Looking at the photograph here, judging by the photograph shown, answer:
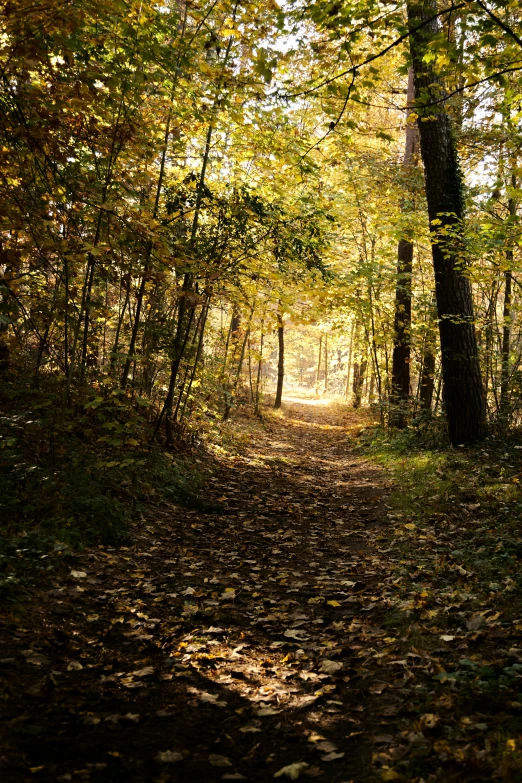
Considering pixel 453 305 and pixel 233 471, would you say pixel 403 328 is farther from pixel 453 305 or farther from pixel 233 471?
pixel 233 471

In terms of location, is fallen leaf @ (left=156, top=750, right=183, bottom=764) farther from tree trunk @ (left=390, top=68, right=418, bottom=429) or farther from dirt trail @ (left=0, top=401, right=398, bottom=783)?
tree trunk @ (left=390, top=68, right=418, bottom=429)

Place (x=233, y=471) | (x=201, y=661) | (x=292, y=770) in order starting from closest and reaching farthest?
(x=292, y=770) < (x=201, y=661) < (x=233, y=471)

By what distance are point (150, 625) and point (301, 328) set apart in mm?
32546

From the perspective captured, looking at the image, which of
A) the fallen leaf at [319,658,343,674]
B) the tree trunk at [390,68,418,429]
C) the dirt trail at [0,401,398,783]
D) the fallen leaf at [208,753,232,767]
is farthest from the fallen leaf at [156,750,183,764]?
the tree trunk at [390,68,418,429]

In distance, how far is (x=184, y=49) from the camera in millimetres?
5801

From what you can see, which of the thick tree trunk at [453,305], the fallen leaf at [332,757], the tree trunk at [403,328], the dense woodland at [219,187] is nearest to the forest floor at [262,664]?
the fallen leaf at [332,757]

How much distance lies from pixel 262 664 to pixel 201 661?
44cm

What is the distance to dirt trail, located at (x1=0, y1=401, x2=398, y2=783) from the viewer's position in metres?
2.67

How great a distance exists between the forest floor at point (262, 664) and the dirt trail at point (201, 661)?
0.01m

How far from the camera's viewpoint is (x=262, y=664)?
366 centimetres

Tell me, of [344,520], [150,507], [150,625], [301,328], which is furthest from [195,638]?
[301,328]

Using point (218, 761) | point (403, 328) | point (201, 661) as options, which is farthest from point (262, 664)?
point (403, 328)

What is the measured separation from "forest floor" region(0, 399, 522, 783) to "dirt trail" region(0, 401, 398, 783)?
0.01m

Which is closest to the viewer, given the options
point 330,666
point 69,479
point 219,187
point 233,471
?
point 330,666
